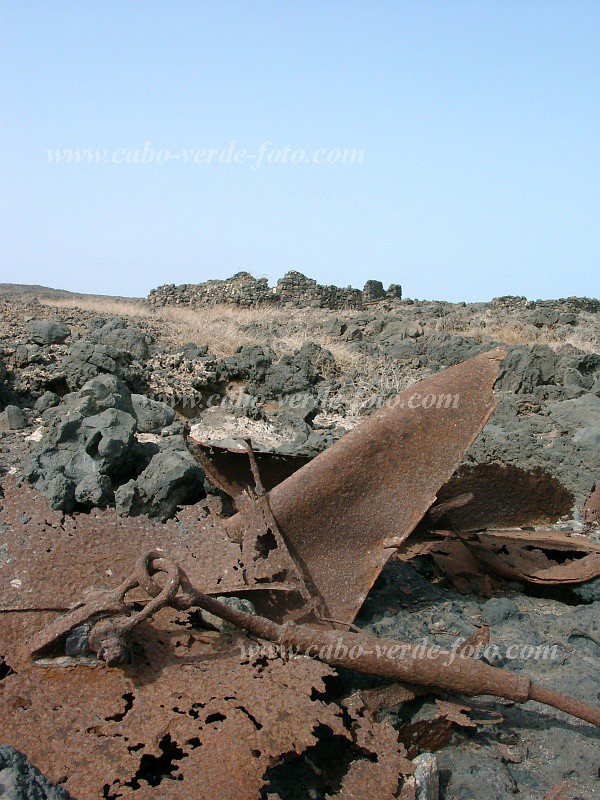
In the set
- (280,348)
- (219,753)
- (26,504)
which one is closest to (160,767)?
(219,753)

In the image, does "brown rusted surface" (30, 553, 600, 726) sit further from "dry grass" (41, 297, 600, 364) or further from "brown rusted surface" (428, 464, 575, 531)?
"dry grass" (41, 297, 600, 364)

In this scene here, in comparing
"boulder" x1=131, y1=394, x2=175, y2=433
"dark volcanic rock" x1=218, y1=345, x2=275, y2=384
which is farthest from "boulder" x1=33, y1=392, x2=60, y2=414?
"dark volcanic rock" x1=218, y1=345, x2=275, y2=384

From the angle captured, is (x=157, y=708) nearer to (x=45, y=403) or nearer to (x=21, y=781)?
(x=21, y=781)

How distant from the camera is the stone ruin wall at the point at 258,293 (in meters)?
20.7

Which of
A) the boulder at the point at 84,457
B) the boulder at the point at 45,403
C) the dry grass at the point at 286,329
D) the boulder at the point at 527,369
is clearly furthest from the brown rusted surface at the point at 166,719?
the dry grass at the point at 286,329

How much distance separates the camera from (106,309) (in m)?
15.5

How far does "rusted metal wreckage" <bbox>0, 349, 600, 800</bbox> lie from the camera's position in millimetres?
1891

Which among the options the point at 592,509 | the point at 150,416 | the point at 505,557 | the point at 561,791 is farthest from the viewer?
the point at 150,416

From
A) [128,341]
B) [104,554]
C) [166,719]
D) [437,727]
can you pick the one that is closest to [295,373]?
[128,341]

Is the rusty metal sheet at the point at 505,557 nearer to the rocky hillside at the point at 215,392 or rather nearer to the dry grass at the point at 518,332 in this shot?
the rocky hillside at the point at 215,392

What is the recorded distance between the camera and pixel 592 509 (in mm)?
4887

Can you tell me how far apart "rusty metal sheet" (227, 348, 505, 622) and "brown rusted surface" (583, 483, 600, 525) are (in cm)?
222

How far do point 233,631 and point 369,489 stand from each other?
92 cm

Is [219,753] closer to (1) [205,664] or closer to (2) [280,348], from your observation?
(1) [205,664]
